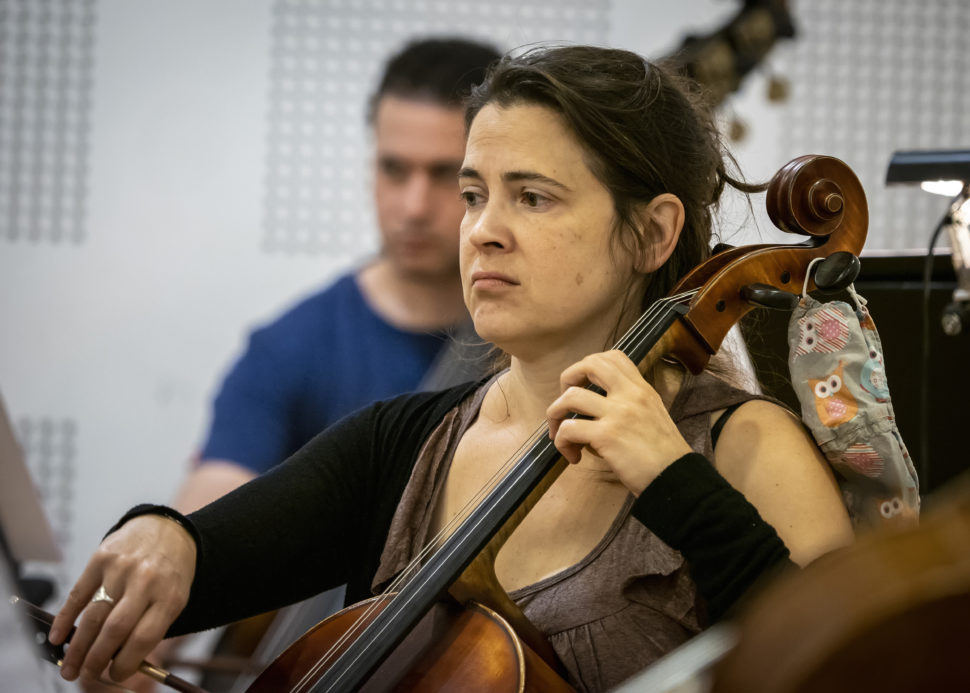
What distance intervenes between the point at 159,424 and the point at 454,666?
2.56 metres

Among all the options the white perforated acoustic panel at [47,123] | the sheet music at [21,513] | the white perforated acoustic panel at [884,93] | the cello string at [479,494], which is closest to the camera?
the cello string at [479,494]

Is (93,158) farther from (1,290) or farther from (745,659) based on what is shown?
(745,659)

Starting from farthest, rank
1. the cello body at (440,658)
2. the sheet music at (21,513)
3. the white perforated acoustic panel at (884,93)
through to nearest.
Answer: the white perforated acoustic panel at (884,93)
the sheet music at (21,513)
the cello body at (440,658)

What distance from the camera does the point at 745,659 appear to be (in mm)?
352

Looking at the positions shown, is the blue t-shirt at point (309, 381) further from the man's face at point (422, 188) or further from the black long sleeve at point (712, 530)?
the black long sleeve at point (712, 530)

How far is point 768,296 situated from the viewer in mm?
1077

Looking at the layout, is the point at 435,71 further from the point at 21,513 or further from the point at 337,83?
the point at 21,513

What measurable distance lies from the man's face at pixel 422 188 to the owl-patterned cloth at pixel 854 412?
1.47 metres

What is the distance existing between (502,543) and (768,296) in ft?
1.19

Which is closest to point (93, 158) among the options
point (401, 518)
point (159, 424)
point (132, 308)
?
point (132, 308)

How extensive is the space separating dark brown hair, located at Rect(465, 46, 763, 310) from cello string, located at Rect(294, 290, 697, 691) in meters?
0.13

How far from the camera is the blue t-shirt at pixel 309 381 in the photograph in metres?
2.45

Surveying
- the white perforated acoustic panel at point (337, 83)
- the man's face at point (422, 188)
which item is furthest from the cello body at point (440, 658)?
the white perforated acoustic panel at point (337, 83)

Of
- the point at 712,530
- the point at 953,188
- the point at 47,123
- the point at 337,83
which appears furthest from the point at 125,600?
the point at 47,123
